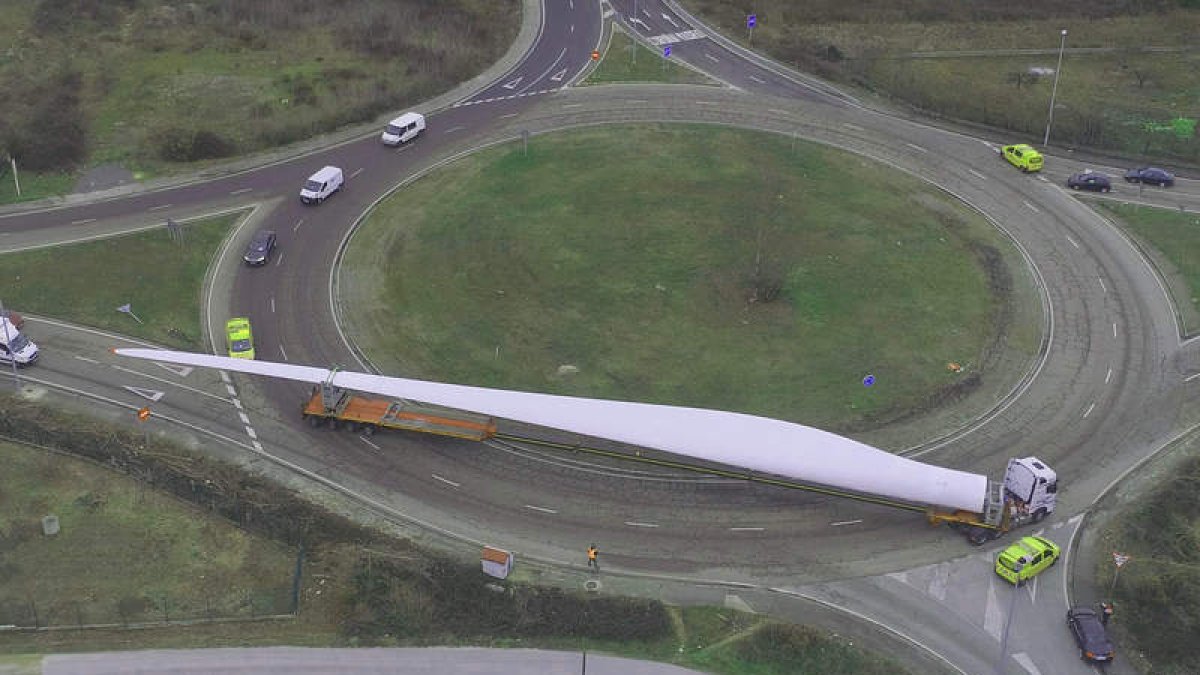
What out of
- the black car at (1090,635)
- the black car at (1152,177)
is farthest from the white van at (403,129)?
the black car at (1090,635)

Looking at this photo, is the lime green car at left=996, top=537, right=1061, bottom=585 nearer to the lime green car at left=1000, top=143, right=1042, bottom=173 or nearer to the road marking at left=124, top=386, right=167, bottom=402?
the road marking at left=124, top=386, right=167, bottom=402

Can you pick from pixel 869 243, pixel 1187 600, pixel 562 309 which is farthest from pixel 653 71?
pixel 1187 600

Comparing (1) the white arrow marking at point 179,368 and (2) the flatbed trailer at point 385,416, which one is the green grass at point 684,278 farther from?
(1) the white arrow marking at point 179,368

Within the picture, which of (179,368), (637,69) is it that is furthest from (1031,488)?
(637,69)

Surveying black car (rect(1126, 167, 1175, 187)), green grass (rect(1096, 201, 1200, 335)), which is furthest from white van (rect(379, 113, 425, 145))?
black car (rect(1126, 167, 1175, 187))

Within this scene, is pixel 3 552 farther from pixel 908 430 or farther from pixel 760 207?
pixel 760 207

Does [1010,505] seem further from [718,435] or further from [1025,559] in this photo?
[718,435]

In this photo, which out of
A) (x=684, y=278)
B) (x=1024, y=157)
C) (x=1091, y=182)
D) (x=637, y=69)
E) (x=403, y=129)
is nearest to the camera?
(x=684, y=278)
